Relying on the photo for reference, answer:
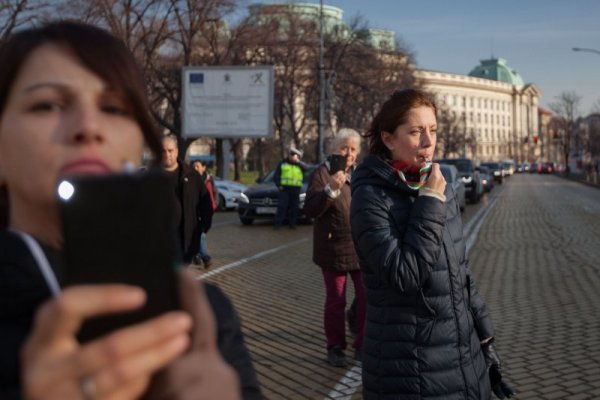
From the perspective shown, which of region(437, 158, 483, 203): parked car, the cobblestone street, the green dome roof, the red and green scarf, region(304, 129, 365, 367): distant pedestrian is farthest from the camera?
the green dome roof

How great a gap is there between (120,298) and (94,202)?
102 mm

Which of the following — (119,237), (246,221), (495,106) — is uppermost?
(495,106)

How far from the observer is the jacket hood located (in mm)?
3020

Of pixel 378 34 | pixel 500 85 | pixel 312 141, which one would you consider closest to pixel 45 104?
pixel 378 34

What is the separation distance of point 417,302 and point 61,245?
2.11 meters

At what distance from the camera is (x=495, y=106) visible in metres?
146

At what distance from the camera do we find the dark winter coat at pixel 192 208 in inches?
283

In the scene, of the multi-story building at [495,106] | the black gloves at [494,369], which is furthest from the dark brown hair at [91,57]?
the multi-story building at [495,106]

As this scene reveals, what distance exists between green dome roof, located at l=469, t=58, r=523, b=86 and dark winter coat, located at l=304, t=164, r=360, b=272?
156894mm

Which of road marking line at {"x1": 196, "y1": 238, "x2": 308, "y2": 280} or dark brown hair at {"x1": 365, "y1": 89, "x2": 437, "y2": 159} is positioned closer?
dark brown hair at {"x1": 365, "y1": 89, "x2": 437, "y2": 159}

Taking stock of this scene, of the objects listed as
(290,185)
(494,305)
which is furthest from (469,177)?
(494,305)

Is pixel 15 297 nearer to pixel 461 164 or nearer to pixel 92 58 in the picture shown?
pixel 92 58

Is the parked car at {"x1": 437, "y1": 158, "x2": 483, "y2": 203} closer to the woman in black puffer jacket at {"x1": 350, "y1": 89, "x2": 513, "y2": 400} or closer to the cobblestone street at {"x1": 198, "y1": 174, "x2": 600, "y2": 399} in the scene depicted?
the cobblestone street at {"x1": 198, "y1": 174, "x2": 600, "y2": 399}

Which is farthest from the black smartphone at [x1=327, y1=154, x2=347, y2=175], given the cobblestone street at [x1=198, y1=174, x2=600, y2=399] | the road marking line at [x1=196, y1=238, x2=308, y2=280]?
the road marking line at [x1=196, y1=238, x2=308, y2=280]
